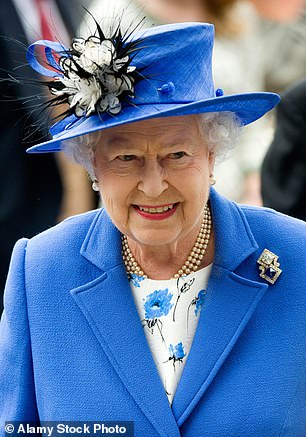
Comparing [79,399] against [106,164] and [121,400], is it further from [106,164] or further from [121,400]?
[106,164]

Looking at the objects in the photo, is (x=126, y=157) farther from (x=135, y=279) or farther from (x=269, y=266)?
(x=269, y=266)

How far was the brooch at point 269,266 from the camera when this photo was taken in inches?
146

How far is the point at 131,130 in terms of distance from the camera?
351 centimetres

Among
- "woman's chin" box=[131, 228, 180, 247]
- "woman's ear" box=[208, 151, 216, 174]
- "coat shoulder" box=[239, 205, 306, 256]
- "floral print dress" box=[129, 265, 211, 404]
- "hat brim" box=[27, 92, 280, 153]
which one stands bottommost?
"floral print dress" box=[129, 265, 211, 404]

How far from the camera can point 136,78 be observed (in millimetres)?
3492

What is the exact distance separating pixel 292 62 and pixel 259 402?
13.9ft

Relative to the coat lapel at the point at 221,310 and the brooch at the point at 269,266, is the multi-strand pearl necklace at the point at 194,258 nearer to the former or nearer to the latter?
the coat lapel at the point at 221,310

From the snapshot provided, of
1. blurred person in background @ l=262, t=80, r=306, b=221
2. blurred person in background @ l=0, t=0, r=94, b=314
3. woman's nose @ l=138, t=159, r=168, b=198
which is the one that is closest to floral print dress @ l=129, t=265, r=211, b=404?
woman's nose @ l=138, t=159, r=168, b=198

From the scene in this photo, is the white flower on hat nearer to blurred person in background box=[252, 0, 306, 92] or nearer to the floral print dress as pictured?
the floral print dress

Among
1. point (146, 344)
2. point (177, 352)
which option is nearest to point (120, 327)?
point (146, 344)

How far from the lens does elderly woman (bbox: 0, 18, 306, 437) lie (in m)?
3.49

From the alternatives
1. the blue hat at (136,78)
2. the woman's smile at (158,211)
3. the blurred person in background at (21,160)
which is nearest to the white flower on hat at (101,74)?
the blue hat at (136,78)

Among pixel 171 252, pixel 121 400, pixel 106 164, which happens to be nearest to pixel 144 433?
pixel 121 400

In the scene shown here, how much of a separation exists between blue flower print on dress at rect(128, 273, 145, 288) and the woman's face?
0.23 meters
